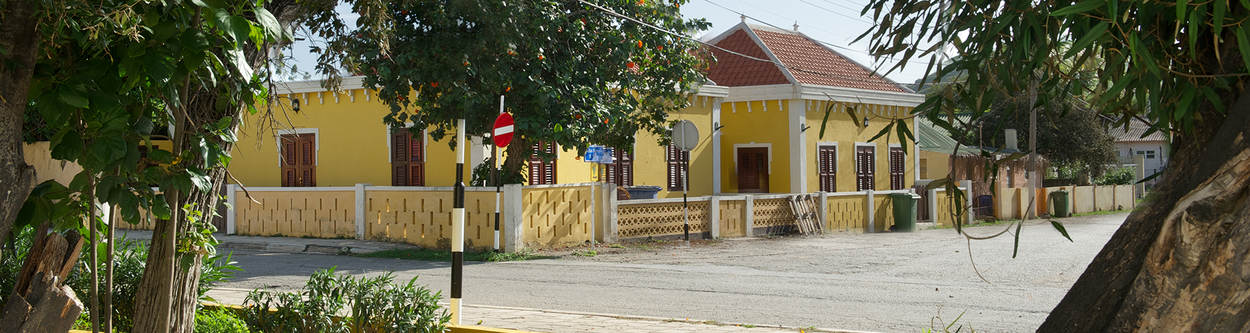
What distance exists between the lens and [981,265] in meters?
14.2

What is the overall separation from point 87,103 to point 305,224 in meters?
15.4

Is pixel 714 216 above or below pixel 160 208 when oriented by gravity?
below

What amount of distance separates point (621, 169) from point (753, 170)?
499 cm

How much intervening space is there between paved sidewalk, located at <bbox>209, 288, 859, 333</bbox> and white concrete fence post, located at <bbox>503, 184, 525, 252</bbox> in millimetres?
6851

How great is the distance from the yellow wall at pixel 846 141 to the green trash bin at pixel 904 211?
1134 millimetres

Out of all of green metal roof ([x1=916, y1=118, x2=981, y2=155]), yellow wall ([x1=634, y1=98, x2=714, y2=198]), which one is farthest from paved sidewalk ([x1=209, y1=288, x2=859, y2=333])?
green metal roof ([x1=916, y1=118, x2=981, y2=155])

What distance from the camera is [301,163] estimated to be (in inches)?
866

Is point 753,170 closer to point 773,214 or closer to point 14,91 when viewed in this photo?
point 773,214

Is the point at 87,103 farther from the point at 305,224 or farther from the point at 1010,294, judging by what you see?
the point at 305,224

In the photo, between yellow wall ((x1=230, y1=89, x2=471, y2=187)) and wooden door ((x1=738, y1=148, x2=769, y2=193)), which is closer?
yellow wall ((x1=230, y1=89, x2=471, y2=187))

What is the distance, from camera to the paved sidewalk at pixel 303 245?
53.2 ft

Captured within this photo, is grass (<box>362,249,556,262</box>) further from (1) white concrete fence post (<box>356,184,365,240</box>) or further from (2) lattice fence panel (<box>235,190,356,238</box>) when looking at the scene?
(2) lattice fence panel (<box>235,190,356,238</box>)

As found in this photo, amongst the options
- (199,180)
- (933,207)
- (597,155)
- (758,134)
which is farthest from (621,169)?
(199,180)

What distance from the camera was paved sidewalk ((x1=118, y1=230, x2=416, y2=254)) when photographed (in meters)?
16.2
